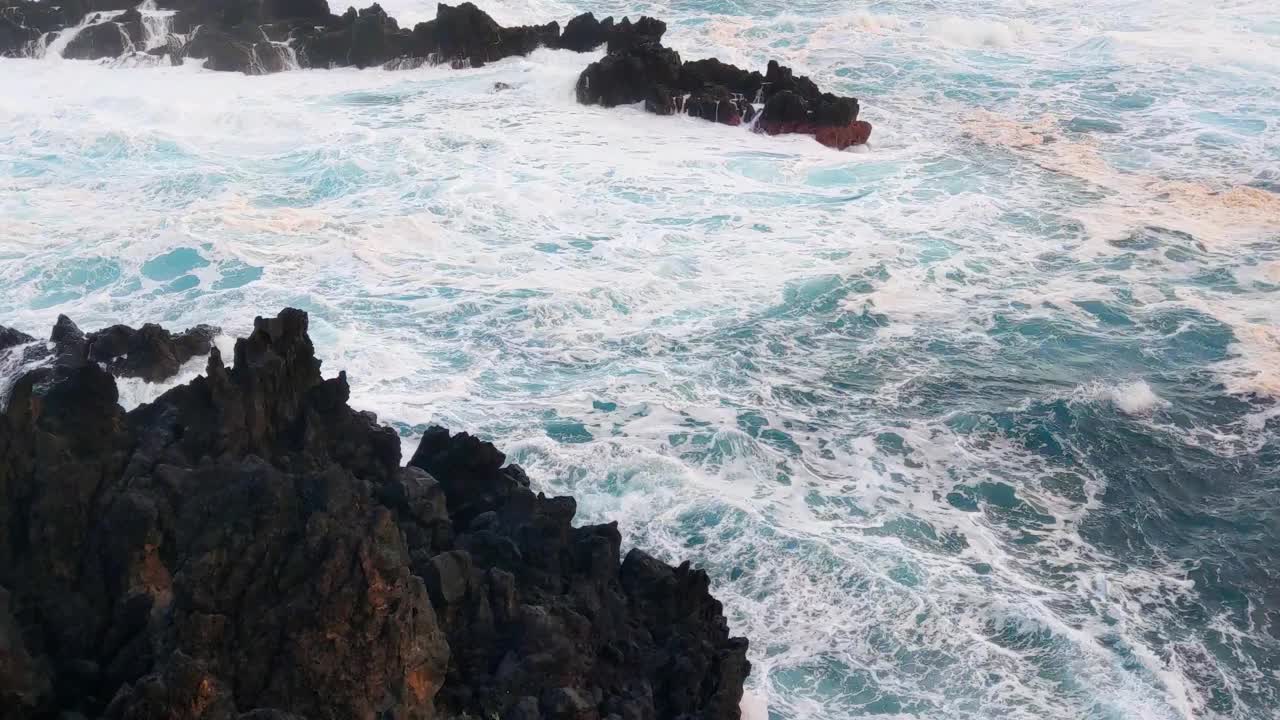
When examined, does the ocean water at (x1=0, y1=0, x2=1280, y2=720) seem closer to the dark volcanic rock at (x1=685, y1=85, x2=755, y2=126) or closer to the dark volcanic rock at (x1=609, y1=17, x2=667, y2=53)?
the dark volcanic rock at (x1=685, y1=85, x2=755, y2=126)

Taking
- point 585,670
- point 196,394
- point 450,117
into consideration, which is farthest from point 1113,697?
point 450,117

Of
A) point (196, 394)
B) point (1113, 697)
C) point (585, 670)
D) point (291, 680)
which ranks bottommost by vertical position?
point (1113, 697)

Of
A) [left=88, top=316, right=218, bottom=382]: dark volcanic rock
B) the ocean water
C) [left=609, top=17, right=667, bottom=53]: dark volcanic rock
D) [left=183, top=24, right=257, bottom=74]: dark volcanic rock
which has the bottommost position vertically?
the ocean water

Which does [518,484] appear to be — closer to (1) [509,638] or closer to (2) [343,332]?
(1) [509,638]

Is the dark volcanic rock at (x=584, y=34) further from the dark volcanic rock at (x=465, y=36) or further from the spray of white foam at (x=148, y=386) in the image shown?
the spray of white foam at (x=148, y=386)

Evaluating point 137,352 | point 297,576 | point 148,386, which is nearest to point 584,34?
point 137,352

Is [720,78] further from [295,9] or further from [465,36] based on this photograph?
[295,9]

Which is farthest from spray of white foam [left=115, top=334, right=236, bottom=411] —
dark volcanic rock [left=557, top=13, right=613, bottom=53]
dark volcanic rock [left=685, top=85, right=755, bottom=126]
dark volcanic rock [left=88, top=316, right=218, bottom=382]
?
dark volcanic rock [left=557, top=13, right=613, bottom=53]
